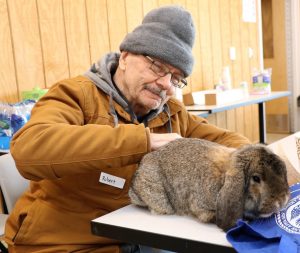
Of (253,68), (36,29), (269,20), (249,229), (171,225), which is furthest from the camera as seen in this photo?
(269,20)

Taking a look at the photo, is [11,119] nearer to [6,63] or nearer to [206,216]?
[6,63]

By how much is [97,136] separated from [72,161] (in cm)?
9

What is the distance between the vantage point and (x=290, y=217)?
87 centimetres

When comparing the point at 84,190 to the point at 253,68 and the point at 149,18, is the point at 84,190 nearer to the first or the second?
the point at 149,18

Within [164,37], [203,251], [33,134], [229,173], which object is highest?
[164,37]

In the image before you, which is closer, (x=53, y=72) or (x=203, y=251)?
(x=203, y=251)

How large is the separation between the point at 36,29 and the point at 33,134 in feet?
5.82

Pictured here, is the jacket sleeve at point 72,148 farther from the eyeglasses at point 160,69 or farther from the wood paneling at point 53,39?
the wood paneling at point 53,39

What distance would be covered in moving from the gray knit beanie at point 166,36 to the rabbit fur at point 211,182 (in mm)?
333

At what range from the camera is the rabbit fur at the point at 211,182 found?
0.88 m

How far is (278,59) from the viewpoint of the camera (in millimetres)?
6113

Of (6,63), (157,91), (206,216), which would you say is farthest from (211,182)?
(6,63)

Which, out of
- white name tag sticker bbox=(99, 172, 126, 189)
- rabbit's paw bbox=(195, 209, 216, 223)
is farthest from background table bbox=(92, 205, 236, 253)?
white name tag sticker bbox=(99, 172, 126, 189)

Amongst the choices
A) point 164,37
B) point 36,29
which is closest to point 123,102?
point 164,37
